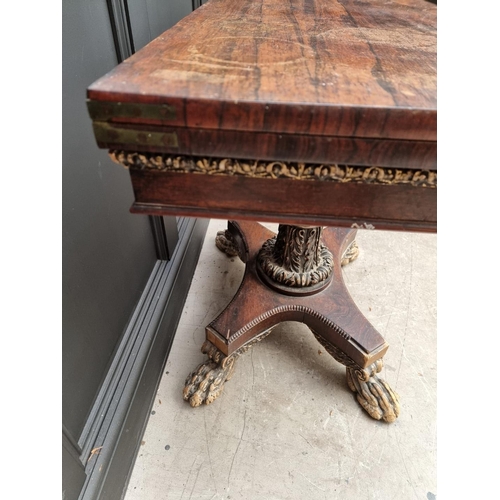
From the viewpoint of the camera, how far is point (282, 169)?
340 mm

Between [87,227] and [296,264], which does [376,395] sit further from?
[87,227]

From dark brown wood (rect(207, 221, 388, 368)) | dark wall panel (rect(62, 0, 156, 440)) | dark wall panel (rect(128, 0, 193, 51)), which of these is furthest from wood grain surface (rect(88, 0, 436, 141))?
dark brown wood (rect(207, 221, 388, 368))

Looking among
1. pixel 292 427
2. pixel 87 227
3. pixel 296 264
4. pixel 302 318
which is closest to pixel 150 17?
pixel 87 227

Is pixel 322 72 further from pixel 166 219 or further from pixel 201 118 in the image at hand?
pixel 166 219

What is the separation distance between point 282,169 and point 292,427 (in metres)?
0.66

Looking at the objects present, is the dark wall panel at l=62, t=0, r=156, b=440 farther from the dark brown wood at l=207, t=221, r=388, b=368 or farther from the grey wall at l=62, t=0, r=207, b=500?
the dark brown wood at l=207, t=221, r=388, b=368

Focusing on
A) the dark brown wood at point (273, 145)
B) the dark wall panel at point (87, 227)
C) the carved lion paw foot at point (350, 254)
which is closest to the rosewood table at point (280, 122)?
the dark brown wood at point (273, 145)

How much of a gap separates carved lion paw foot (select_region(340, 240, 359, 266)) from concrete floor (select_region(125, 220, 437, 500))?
0.53 feet

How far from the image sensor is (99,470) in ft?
2.08

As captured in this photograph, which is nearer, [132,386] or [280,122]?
[280,122]

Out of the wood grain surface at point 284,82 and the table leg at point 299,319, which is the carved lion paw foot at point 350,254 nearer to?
the table leg at point 299,319

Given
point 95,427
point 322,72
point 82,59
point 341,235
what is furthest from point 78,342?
point 341,235

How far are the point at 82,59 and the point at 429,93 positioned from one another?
1.59 ft

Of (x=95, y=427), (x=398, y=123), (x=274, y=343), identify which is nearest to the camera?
(x=398, y=123)
